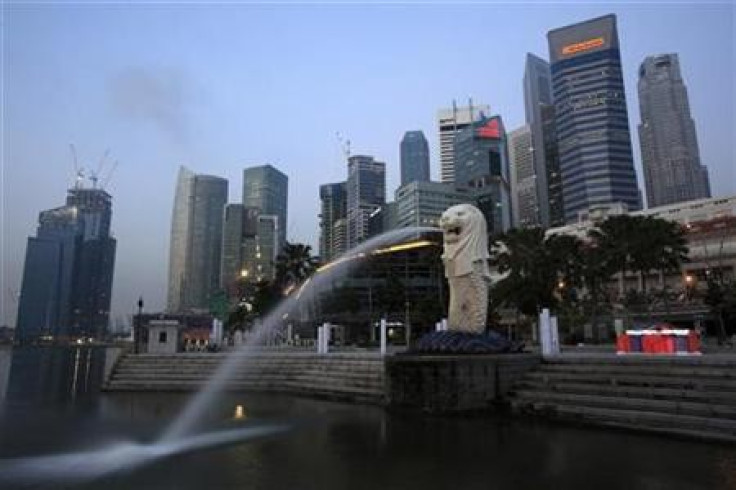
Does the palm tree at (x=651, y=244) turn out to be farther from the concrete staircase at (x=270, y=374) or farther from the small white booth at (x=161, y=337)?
the small white booth at (x=161, y=337)

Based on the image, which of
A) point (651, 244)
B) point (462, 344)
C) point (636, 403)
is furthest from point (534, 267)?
point (636, 403)

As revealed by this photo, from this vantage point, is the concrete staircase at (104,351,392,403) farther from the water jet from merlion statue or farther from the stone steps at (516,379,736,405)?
the stone steps at (516,379,736,405)

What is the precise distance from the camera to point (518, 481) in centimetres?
980

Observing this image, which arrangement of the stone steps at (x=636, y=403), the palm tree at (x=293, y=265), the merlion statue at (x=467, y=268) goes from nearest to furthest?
the stone steps at (x=636, y=403), the merlion statue at (x=467, y=268), the palm tree at (x=293, y=265)

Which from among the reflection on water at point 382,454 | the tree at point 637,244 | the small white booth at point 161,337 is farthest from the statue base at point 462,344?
the tree at point 637,244

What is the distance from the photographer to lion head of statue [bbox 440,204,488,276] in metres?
23.0

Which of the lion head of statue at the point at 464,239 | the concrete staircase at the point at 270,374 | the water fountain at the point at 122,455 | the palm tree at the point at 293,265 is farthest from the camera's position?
the palm tree at the point at 293,265

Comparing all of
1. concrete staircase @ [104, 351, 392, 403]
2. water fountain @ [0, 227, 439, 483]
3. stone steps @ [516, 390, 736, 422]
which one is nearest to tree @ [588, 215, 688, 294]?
concrete staircase @ [104, 351, 392, 403]

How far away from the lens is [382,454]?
40.3 feet

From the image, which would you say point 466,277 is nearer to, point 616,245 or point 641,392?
point 641,392

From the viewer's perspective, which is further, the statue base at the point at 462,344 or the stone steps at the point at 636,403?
the statue base at the point at 462,344

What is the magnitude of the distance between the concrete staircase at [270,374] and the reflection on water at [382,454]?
17.5ft

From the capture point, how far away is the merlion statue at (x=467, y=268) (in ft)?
75.2

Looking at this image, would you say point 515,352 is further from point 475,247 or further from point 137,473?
point 137,473
